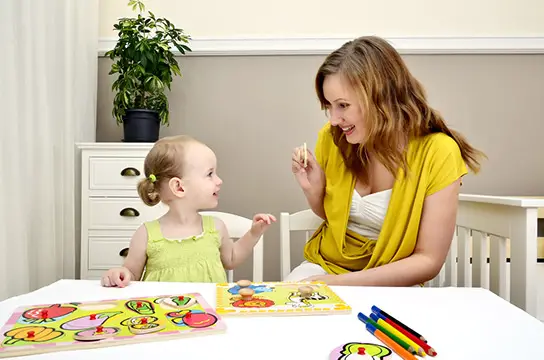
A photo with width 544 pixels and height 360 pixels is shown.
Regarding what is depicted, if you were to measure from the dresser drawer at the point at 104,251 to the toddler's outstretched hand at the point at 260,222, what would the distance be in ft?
2.54

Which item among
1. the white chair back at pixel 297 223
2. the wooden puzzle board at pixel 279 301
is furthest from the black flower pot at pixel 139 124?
the wooden puzzle board at pixel 279 301

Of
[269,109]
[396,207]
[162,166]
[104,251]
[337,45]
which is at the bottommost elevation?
[104,251]

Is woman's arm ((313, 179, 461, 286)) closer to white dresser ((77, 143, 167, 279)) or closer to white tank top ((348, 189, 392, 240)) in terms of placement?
white tank top ((348, 189, 392, 240))

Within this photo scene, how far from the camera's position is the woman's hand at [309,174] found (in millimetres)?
1389

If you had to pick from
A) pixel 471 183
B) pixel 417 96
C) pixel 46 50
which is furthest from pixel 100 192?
pixel 471 183

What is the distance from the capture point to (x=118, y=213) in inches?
70.4

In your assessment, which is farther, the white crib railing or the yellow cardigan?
the yellow cardigan

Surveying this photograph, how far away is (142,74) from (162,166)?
0.83m

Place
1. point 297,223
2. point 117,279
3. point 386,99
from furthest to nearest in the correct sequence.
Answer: point 297,223
point 386,99
point 117,279

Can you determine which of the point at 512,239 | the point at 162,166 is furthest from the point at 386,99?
the point at 162,166

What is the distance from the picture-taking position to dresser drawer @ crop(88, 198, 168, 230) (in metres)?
1.79

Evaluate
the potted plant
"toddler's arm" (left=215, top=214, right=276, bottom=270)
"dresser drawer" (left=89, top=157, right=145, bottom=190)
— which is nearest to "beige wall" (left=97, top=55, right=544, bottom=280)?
the potted plant

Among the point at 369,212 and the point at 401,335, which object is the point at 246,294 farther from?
the point at 369,212

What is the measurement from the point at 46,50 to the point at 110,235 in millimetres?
706
